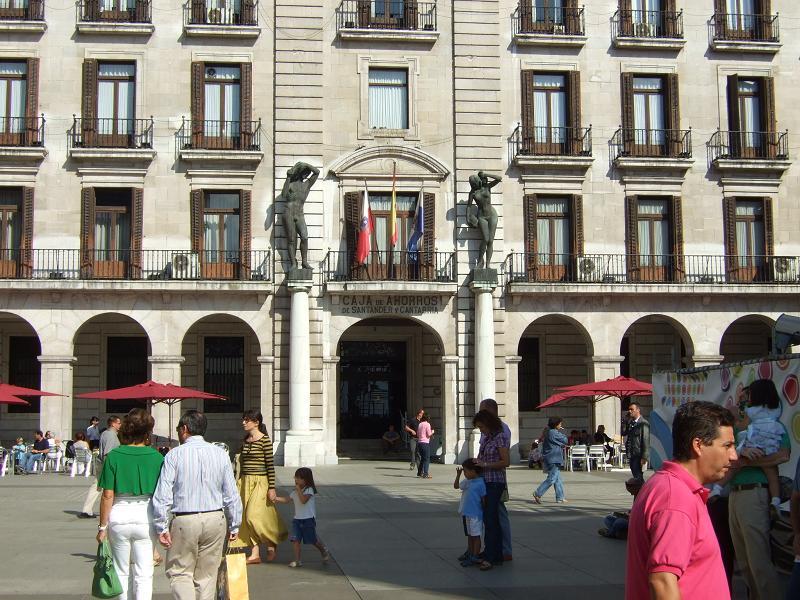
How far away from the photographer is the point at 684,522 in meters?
4.50

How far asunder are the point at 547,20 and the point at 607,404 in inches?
493

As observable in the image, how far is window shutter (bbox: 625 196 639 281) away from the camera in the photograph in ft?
105

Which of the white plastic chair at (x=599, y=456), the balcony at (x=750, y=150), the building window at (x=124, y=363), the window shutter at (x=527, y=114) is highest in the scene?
the window shutter at (x=527, y=114)

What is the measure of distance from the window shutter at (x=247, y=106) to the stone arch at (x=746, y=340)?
17385 millimetres

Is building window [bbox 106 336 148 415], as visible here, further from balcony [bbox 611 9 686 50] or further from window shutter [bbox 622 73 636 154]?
balcony [bbox 611 9 686 50]

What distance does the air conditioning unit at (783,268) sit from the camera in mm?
32562

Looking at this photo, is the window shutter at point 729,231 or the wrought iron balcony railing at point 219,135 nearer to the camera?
the wrought iron balcony railing at point 219,135

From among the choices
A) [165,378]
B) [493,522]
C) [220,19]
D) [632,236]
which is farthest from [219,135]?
[493,522]

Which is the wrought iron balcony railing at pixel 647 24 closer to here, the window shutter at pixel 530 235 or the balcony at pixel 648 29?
the balcony at pixel 648 29

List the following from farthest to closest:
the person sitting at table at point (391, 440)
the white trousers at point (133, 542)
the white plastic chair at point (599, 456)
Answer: the person sitting at table at point (391, 440) → the white plastic chair at point (599, 456) → the white trousers at point (133, 542)

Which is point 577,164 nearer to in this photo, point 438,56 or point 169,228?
point 438,56

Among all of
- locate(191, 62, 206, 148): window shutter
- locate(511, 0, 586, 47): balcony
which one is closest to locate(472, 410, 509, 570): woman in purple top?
locate(191, 62, 206, 148): window shutter

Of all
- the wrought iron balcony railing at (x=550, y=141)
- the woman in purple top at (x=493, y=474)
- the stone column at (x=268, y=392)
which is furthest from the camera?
the wrought iron balcony railing at (x=550, y=141)

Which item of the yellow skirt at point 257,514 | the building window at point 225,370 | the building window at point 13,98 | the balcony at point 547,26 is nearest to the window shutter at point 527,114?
the balcony at point 547,26
